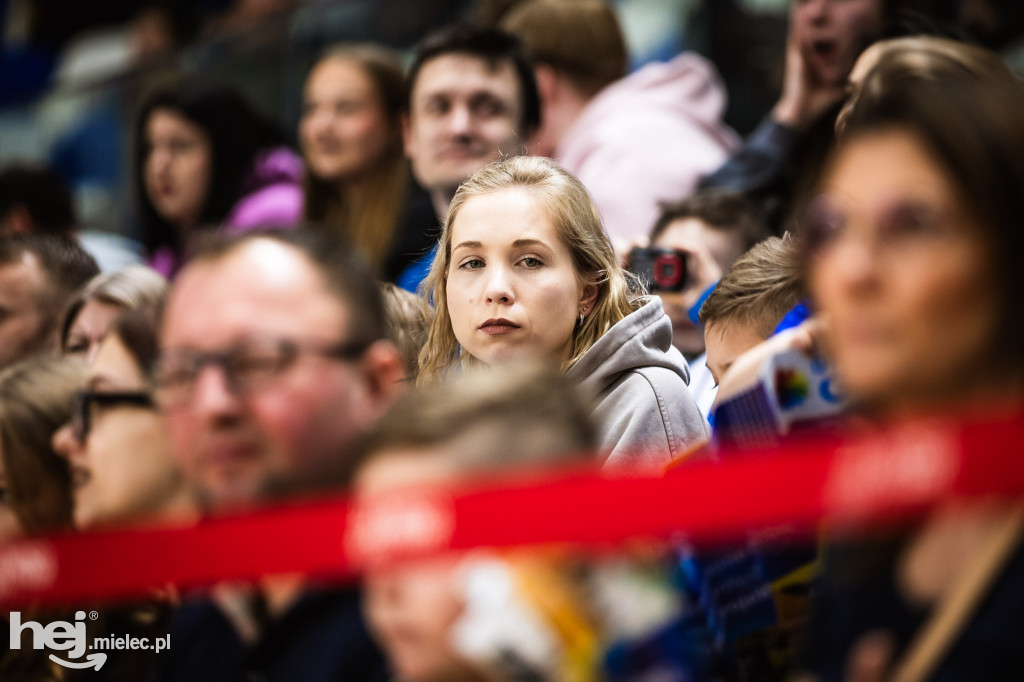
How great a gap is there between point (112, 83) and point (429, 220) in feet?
10.7

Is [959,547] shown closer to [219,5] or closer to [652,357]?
[652,357]

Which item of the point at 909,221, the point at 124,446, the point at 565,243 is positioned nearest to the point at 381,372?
the point at 124,446

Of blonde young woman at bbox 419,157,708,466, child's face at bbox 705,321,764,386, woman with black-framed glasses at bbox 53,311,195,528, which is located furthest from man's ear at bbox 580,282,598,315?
woman with black-framed glasses at bbox 53,311,195,528

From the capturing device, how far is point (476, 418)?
155 centimetres

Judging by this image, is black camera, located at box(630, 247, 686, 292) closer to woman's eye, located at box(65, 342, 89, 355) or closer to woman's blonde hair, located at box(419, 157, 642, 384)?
woman's blonde hair, located at box(419, 157, 642, 384)

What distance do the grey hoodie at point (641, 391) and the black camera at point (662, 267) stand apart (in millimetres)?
489

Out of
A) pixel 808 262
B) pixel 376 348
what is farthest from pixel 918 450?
pixel 376 348

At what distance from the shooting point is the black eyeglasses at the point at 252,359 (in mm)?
1778

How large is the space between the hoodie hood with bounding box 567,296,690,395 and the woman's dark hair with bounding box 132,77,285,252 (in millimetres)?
2646

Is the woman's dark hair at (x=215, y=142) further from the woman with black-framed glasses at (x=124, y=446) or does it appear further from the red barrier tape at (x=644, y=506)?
the red barrier tape at (x=644, y=506)

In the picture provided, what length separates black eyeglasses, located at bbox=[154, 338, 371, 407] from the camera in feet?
5.83

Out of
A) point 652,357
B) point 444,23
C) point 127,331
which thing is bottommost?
point 652,357

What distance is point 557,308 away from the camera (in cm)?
287

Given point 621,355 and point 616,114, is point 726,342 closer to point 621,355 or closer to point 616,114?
point 621,355
